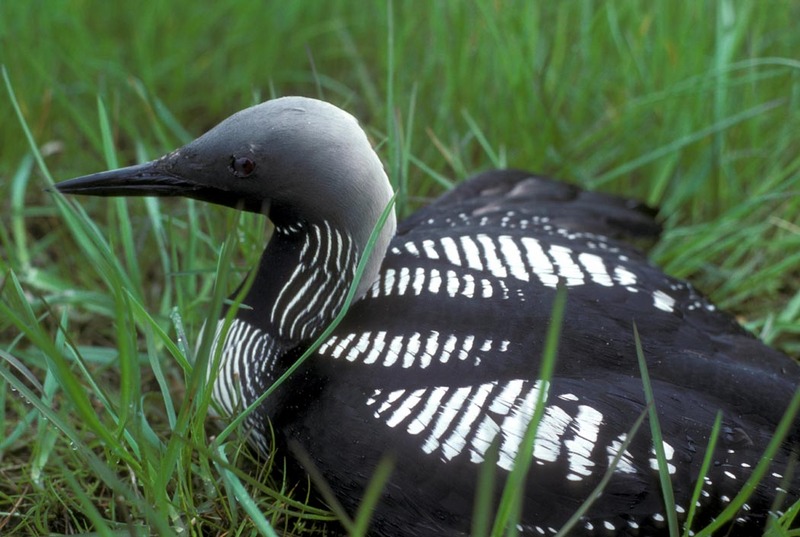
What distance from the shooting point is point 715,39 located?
10.4 feet

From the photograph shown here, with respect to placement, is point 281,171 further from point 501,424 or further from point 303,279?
point 501,424

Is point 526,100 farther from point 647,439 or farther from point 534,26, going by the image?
point 647,439

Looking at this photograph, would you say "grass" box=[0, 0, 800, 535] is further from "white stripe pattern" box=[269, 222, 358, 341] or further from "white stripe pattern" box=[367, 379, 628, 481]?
"white stripe pattern" box=[367, 379, 628, 481]

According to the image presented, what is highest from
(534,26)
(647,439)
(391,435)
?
(534,26)

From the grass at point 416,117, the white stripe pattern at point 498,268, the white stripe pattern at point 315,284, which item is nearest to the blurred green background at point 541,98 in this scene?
the grass at point 416,117

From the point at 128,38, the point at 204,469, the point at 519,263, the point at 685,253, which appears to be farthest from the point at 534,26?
the point at 204,469

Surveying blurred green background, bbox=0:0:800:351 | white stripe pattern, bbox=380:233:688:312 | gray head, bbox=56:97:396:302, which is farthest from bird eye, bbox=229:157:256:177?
blurred green background, bbox=0:0:800:351

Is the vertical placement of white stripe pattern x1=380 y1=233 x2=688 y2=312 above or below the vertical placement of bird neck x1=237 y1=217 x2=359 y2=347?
above

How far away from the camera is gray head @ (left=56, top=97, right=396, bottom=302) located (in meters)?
1.85

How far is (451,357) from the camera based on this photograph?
181 centimetres

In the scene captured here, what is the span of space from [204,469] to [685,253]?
1673 mm

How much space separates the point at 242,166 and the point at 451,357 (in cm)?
57

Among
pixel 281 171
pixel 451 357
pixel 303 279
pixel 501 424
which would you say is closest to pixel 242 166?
pixel 281 171

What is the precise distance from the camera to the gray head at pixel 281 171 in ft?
6.06
